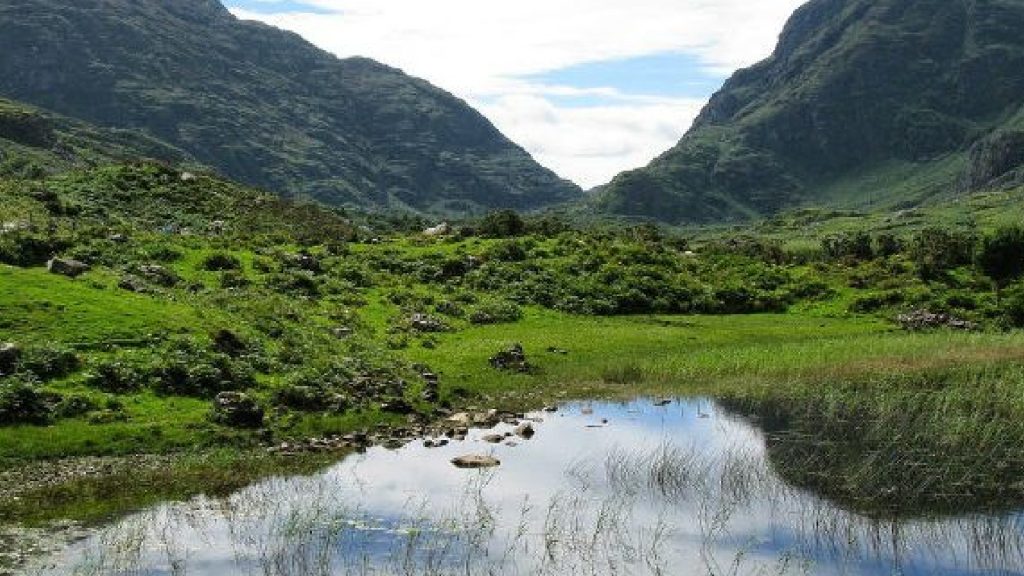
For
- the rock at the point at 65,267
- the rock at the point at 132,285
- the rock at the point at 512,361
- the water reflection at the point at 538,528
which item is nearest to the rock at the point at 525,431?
the water reflection at the point at 538,528

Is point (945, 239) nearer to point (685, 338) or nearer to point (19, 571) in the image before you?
point (685, 338)

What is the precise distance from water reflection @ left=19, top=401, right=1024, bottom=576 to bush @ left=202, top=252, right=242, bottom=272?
40603mm

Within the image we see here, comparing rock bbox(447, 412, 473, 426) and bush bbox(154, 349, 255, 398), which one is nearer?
bush bbox(154, 349, 255, 398)

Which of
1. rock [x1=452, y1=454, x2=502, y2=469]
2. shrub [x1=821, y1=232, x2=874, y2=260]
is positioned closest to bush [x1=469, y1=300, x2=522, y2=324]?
rock [x1=452, y1=454, x2=502, y2=469]

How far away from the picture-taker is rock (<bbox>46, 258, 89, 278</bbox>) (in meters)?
53.0

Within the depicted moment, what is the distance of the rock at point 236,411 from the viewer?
3938cm

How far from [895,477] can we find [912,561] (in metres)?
8.40

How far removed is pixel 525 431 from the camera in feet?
140

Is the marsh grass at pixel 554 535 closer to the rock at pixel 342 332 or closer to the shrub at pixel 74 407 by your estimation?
the shrub at pixel 74 407

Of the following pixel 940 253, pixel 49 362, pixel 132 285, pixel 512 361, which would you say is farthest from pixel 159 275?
pixel 940 253

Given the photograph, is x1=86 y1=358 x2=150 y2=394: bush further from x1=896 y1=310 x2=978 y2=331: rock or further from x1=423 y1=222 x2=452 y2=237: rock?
x1=423 y1=222 x2=452 y2=237: rock

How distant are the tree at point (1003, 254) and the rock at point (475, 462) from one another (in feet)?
242

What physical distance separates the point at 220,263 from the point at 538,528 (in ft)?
174

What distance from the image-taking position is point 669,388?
55.3 m
